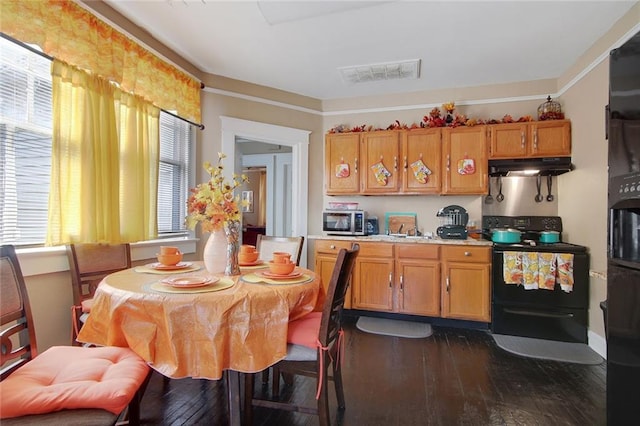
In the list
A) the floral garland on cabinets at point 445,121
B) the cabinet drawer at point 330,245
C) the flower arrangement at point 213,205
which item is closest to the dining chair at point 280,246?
the flower arrangement at point 213,205

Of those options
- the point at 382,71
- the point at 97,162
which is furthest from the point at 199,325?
the point at 382,71

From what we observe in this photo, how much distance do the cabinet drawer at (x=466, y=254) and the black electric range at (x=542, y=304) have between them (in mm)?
72

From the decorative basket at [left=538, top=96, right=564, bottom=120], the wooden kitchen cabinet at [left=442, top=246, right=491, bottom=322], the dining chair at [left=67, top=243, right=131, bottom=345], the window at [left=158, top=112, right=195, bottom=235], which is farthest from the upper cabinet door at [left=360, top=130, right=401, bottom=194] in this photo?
the dining chair at [left=67, top=243, right=131, bottom=345]

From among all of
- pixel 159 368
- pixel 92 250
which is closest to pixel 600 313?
pixel 159 368

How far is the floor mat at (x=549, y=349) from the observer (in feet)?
8.16

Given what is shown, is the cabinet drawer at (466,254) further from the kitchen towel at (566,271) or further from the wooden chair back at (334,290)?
the wooden chair back at (334,290)

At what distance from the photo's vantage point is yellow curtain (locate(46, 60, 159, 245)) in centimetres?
193

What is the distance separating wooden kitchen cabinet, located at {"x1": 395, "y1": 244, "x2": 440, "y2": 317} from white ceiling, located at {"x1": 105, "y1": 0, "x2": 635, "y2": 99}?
1.95m

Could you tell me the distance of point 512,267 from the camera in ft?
9.61

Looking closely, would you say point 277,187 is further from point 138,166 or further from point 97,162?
point 97,162

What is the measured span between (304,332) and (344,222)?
7.35ft

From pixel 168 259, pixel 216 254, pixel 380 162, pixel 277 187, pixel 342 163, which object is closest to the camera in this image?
pixel 216 254

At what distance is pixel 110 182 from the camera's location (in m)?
2.21

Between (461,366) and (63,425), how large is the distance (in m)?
2.43
